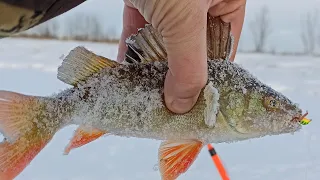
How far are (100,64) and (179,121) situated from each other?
0.22 meters

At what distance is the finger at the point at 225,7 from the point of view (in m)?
1.58

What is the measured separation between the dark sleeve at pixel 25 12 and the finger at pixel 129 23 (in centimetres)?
70

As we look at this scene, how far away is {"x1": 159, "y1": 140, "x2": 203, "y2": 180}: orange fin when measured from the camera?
124 cm

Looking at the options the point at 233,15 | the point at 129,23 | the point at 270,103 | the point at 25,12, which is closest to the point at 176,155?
the point at 270,103

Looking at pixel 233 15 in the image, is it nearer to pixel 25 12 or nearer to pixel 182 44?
pixel 182 44

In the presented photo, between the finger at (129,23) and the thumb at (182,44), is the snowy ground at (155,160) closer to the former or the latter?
the finger at (129,23)

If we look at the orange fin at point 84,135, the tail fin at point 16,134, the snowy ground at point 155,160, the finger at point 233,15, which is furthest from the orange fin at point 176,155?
the snowy ground at point 155,160

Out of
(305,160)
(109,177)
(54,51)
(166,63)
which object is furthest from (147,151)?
(54,51)

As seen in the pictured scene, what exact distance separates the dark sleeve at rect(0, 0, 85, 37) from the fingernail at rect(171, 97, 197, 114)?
312mm

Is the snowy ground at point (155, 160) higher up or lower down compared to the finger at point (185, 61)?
lower down

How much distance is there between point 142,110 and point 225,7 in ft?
1.81

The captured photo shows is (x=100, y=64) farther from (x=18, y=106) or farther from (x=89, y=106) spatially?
(x=18, y=106)

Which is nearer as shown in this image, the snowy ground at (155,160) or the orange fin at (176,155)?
the orange fin at (176,155)

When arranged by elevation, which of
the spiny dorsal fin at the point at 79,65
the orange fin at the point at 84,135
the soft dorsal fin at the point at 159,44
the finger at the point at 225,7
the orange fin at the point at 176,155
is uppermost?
the finger at the point at 225,7
